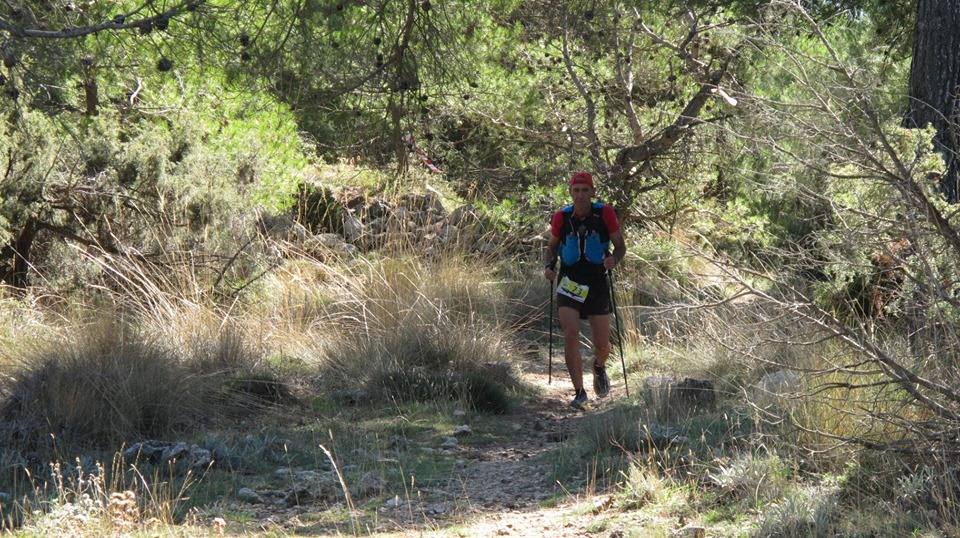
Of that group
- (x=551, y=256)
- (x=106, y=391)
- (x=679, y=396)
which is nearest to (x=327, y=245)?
(x=551, y=256)

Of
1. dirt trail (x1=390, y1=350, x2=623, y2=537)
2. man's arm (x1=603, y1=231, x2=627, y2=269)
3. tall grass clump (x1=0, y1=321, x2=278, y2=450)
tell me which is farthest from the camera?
man's arm (x1=603, y1=231, x2=627, y2=269)

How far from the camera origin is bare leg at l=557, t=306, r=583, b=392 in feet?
28.3

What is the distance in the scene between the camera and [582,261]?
863cm

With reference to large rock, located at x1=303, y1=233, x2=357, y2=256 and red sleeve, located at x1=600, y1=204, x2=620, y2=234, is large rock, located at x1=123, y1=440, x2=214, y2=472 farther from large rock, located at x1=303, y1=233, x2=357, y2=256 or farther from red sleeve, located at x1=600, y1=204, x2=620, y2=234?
large rock, located at x1=303, y1=233, x2=357, y2=256

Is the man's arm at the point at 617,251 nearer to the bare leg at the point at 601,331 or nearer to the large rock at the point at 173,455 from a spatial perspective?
the bare leg at the point at 601,331

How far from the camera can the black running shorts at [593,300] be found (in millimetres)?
8678

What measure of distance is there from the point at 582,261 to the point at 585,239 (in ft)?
0.57

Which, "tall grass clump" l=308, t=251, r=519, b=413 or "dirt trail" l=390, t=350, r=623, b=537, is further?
"tall grass clump" l=308, t=251, r=519, b=413

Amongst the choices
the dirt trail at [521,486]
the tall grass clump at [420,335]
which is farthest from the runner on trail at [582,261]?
the tall grass clump at [420,335]

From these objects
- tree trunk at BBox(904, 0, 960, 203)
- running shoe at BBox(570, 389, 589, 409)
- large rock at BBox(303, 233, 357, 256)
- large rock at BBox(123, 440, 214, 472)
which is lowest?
running shoe at BBox(570, 389, 589, 409)

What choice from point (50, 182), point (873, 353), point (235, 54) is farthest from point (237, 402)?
point (873, 353)

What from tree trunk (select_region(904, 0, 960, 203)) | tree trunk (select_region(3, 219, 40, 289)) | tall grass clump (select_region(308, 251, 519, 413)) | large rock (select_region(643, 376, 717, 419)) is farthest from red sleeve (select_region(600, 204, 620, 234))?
tree trunk (select_region(3, 219, 40, 289))

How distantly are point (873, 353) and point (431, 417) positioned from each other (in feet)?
12.2

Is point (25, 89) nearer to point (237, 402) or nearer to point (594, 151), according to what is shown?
point (237, 402)
